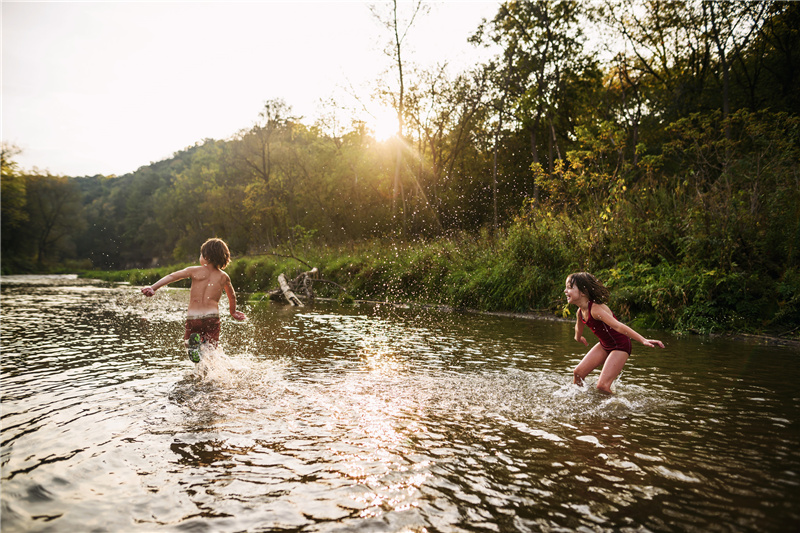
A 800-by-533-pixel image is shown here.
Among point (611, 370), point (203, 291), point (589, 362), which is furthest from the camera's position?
point (203, 291)

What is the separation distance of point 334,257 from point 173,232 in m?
59.2

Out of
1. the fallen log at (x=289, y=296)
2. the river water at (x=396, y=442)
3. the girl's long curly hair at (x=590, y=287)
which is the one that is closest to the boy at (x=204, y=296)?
the river water at (x=396, y=442)

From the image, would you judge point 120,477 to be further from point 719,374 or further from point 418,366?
point 719,374

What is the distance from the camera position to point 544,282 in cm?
1544

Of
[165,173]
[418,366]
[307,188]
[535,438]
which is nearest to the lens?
[535,438]

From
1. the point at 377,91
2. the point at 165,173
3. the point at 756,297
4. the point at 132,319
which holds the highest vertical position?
the point at 165,173

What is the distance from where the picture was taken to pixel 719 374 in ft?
23.9

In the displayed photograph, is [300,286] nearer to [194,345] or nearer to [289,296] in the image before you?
[289,296]

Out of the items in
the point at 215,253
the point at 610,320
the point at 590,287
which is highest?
the point at 215,253

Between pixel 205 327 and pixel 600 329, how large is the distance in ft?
18.4

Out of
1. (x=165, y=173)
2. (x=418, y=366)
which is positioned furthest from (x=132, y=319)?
(x=165, y=173)

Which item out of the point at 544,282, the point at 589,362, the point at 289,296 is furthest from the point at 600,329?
the point at 289,296

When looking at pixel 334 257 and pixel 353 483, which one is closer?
pixel 353 483

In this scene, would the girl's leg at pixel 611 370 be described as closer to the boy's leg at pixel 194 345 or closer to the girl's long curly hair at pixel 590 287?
the girl's long curly hair at pixel 590 287
